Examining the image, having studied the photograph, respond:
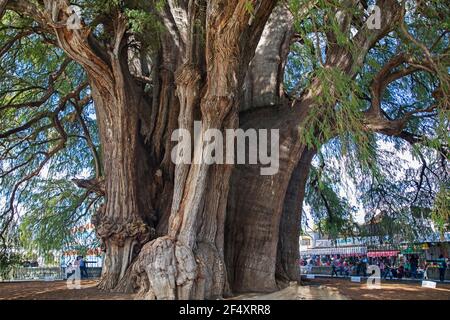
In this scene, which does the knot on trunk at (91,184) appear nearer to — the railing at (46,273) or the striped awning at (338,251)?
the railing at (46,273)

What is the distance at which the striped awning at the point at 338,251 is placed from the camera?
20.0m

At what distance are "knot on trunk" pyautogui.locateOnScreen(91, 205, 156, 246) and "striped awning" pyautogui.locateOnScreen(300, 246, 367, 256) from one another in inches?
495

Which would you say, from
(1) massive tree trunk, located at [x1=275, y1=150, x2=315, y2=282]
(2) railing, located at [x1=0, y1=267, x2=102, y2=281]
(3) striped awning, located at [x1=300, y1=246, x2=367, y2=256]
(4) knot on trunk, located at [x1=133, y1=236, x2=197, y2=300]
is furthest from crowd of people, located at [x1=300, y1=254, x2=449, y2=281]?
(4) knot on trunk, located at [x1=133, y1=236, x2=197, y2=300]

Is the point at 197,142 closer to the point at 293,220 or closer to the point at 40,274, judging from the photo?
the point at 293,220

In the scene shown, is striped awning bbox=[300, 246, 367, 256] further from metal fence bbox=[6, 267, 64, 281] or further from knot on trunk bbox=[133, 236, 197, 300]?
knot on trunk bbox=[133, 236, 197, 300]

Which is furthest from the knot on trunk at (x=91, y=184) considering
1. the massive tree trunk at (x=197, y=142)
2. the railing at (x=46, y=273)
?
the railing at (x=46, y=273)

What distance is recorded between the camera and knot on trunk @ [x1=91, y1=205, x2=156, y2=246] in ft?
27.0

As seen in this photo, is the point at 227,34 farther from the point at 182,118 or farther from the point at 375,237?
the point at 375,237

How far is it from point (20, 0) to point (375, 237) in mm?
11302

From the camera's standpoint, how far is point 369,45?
773cm

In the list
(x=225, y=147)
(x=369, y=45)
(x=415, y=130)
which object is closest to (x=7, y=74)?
(x=225, y=147)

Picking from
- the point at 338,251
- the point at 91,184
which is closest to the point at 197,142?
the point at 91,184

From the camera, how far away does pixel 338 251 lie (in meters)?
22.9

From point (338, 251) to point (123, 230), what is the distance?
16.5 meters
